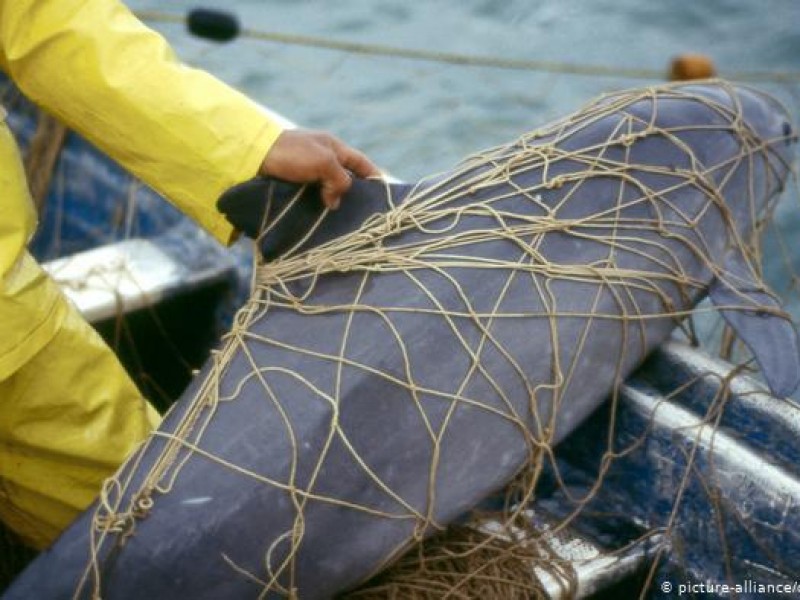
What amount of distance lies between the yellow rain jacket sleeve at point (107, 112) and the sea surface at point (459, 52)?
18.0ft

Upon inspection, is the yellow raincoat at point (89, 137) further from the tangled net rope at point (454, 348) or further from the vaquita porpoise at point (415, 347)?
the tangled net rope at point (454, 348)

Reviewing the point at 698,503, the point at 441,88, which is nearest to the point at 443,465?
the point at 698,503

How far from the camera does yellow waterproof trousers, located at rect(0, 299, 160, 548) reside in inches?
131

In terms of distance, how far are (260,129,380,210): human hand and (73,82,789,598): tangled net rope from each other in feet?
0.35

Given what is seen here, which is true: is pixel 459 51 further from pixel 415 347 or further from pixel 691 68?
pixel 415 347

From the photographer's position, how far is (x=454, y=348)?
10.8ft

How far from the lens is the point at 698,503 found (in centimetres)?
355

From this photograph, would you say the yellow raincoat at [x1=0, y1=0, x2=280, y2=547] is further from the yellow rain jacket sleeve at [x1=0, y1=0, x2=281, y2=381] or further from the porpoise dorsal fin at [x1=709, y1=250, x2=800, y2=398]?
the porpoise dorsal fin at [x1=709, y1=250, x2=800, y2=398]

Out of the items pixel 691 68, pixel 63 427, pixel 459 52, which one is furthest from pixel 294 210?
pixel 459 52

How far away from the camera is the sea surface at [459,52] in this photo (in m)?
9.28

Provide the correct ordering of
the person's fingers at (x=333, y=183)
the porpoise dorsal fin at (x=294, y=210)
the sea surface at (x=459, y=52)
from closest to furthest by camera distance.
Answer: the porpoise dorsal fin at (x=294, y=210), the person's fingers at (x=333, y=183), the sea surface at (x=459, y=52)

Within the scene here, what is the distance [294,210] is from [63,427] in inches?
35.3

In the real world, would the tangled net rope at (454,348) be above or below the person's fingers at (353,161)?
below

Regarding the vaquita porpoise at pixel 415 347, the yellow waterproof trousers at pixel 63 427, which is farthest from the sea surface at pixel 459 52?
the yellow waterproof trousers at pixel 63 427
